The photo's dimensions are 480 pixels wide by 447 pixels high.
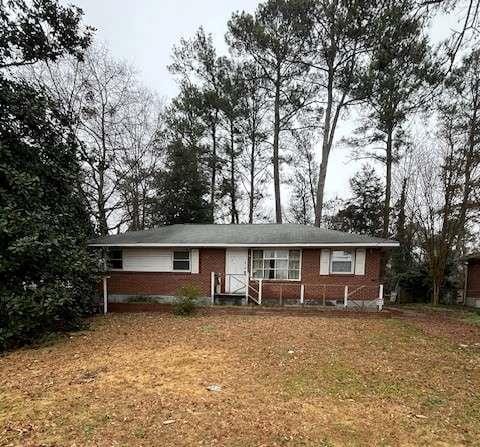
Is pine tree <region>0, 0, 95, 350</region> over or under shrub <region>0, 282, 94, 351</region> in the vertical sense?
over

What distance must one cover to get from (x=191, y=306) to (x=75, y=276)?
391 cm

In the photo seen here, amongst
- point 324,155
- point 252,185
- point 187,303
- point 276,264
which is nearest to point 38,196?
point 187,303

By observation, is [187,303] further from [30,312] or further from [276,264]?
[30,312]

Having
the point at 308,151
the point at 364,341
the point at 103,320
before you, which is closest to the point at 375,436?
the point at 364,341

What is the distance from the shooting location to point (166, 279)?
14.4 m

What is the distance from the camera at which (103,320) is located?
11.2 meters

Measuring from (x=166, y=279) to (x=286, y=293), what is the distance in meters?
4.99

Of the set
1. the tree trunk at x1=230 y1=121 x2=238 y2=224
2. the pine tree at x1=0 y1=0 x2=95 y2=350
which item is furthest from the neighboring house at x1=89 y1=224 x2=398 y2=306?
the tree trunk at x1=230 y1=121 x2=238 y2=224

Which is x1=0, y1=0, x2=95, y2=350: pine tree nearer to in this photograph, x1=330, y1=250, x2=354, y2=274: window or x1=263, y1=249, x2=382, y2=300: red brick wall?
x1=263, y1=249, x2=382, y2=300: red brick wall

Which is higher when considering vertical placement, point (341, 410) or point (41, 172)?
point (41, 172)

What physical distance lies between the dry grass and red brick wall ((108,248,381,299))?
461 centimetres

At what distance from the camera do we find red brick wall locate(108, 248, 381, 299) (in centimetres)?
1345

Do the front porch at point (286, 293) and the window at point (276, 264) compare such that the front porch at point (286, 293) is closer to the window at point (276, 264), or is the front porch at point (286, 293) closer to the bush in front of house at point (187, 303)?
the window at point (276, 264)

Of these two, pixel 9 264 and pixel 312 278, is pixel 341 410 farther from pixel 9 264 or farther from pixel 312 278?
pixel 312 278
